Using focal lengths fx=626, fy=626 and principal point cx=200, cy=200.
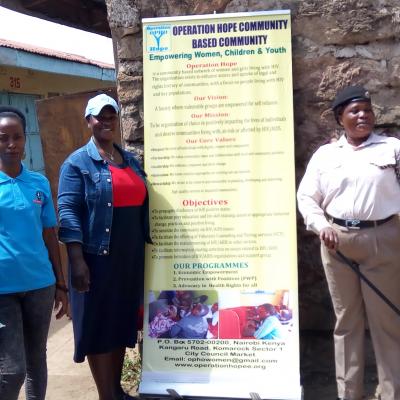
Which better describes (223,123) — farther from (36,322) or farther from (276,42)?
(36,322)

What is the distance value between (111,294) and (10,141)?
1.06m

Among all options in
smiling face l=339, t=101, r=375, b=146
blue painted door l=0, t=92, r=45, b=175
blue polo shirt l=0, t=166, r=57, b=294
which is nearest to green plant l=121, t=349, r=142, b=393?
blue polo shirt l=0, t=166, r=57, b=294

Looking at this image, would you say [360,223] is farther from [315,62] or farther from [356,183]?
[315,62]

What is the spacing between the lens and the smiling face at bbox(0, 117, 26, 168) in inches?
119

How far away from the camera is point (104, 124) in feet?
11.6

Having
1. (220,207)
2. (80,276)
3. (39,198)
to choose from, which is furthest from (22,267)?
(220,207)

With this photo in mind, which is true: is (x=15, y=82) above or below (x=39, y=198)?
above

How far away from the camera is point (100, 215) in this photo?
3453 mm

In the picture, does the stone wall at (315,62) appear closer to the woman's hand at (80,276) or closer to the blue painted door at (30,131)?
the woman's hand at (80,276)

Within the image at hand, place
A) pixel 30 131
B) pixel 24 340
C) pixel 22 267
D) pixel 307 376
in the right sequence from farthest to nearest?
pixel 30 131, pixel 307 376, pixel 24 340, pixel 22 267

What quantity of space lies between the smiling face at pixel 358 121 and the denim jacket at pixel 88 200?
1.34m

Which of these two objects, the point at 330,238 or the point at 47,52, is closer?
the point at 330,238

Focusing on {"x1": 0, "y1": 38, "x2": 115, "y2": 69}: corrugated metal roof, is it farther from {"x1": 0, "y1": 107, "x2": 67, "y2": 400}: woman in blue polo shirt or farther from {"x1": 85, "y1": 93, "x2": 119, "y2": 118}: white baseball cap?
{"x1": 0, "y1": 107, "x2": 67, "y2": 400}: woman in blue polo shirt

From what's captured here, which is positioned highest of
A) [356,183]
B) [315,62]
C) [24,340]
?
[315,62]
